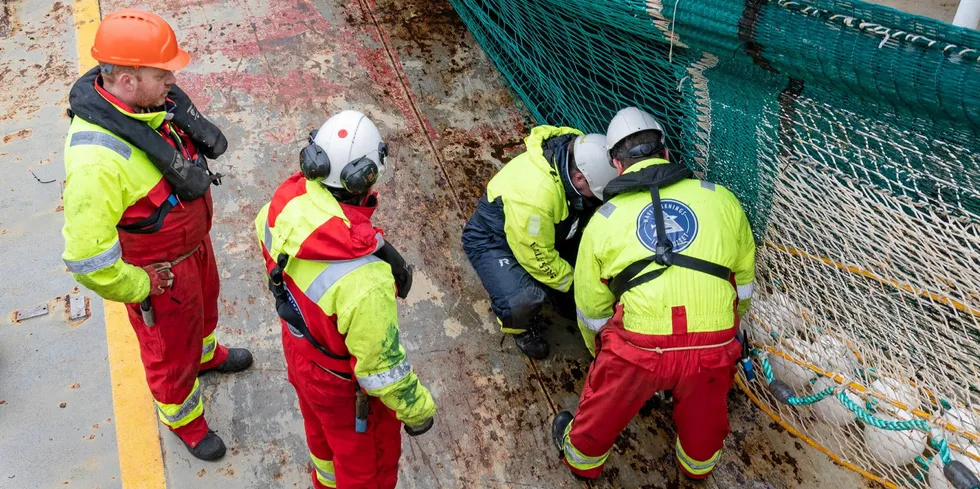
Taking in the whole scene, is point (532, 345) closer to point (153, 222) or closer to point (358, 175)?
point (358, 175)

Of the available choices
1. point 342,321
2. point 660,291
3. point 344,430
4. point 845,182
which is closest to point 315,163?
point 342,321

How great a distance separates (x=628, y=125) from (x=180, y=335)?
2.08 m

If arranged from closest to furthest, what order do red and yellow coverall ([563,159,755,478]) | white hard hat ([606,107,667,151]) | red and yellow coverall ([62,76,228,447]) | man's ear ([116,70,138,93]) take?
red and yellow coverall ([62,76,228,447])
man's ear ([116,70,138,93])
red and yellow coverall ([563,159,755,478])
white hard hat ([606,107,667,151])

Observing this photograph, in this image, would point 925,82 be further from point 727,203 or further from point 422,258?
point 422,258

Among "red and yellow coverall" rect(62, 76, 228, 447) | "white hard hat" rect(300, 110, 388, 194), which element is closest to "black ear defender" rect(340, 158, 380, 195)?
"white hard hat" rect(300, 110, 388, 194)

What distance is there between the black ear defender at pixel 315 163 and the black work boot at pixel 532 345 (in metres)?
1.72

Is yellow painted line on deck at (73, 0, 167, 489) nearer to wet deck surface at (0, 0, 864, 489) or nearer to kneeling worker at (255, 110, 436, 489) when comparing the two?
wet deck surface at (0, 0, 864, 489)

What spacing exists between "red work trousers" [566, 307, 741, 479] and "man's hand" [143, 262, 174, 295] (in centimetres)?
175

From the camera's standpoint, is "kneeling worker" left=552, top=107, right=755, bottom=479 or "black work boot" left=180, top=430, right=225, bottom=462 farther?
"black work boot" left=180, top=430, right=225, bottom=462

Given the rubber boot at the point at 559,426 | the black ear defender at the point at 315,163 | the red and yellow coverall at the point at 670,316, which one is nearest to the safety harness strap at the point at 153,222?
the black ear defender at the point at 315,163

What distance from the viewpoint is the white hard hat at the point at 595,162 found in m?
3.29

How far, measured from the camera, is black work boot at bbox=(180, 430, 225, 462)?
3.27 m

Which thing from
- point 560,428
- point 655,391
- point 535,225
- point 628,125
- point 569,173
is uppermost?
point 628,125

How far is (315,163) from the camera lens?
7.71 ft
